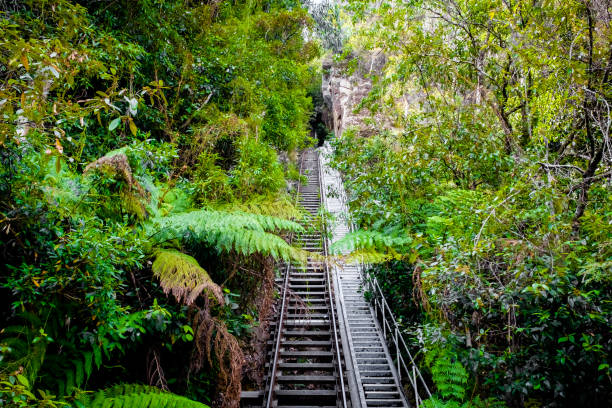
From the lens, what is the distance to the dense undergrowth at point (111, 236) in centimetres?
230

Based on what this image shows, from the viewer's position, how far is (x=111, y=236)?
2.61m

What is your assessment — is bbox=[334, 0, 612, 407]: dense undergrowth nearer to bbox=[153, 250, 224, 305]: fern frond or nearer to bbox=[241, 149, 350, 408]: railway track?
bbox=[241, 149, 350, 408]: railway track

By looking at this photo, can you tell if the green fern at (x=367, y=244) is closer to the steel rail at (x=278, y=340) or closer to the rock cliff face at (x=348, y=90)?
the steel rail at (x=278, y=340)

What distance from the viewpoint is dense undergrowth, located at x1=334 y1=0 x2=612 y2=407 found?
3.04 m

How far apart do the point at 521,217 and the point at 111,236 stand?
4.09m

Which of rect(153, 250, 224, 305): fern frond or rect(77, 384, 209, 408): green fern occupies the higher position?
rect(153, 250, 224, 305): fern frond

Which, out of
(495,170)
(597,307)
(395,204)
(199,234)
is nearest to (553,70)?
(495,170)

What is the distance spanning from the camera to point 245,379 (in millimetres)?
7047

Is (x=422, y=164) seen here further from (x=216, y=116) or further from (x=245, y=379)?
(x=245, y=379)

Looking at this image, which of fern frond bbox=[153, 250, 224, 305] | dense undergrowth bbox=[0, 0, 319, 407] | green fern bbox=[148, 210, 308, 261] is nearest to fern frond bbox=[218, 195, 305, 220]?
dense undergrowth bbox=[0, 0, 319, 407]

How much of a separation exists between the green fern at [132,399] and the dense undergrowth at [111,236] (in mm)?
13

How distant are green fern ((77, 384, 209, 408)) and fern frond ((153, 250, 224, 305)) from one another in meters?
0.72

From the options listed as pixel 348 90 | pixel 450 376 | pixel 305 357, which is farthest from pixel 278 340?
pixel 348 90

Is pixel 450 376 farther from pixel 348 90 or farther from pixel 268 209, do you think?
pixel 348 90
